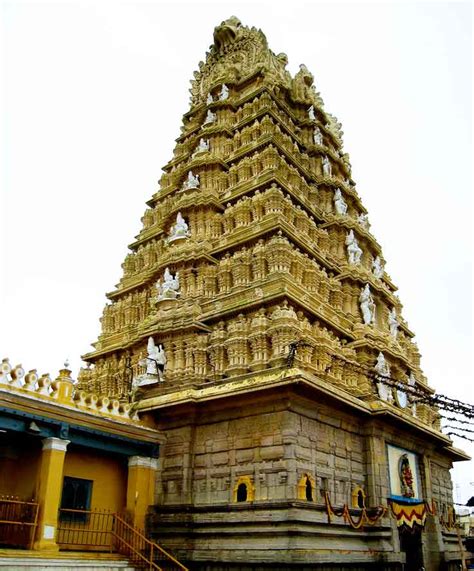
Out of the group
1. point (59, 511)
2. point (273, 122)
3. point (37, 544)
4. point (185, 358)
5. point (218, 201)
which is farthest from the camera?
point (273, 122)

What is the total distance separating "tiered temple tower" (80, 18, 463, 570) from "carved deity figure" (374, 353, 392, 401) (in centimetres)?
11

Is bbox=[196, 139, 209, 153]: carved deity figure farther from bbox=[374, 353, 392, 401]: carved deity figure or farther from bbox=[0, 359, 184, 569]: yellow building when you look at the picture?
bbox=[0, 359, 184, 569]: yellow building

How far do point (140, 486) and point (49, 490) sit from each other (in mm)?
3457

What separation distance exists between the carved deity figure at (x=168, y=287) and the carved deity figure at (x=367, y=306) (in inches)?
299

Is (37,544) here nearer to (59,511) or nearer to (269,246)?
(59,511)

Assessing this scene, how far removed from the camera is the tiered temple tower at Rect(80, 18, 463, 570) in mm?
15711

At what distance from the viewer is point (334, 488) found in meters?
16.6

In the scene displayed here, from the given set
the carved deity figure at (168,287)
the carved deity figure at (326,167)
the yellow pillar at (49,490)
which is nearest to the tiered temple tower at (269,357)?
the carved deity figure at (168,287)

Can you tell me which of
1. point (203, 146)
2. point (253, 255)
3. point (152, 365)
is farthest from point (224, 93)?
point (152, 365)

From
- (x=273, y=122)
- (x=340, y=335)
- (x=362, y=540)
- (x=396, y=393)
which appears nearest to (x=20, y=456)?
(x=362, y=540)

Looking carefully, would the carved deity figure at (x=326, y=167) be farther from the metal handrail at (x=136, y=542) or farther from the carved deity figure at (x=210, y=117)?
the metal handrail at (x=136, y=542)

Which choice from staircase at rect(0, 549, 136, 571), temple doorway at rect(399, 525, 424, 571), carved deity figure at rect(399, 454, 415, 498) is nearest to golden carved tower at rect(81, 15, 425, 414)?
carved deity figure at rect(399, 454, 415, 498)

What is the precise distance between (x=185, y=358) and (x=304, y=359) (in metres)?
4.30

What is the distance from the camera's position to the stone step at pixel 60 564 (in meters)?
12.7
